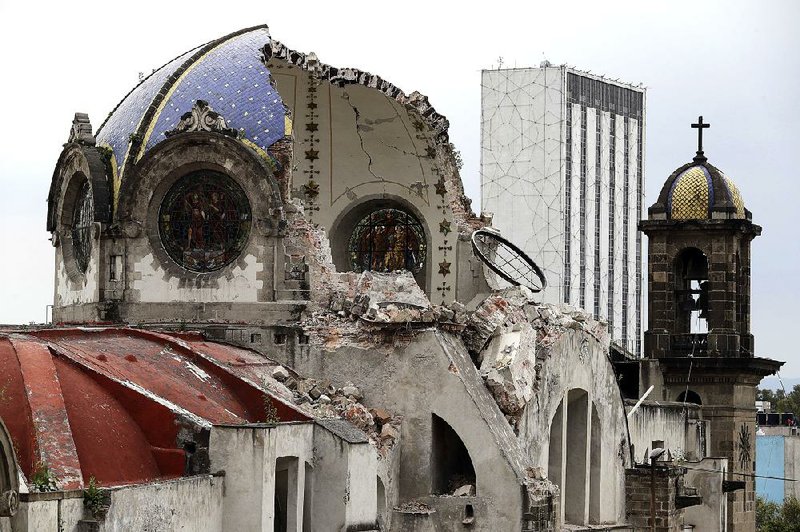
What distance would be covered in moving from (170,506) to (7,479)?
10.5 feet

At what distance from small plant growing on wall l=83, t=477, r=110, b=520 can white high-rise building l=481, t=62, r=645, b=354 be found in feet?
216

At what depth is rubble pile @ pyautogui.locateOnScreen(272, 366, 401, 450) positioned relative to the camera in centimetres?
2769

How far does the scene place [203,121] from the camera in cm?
3052

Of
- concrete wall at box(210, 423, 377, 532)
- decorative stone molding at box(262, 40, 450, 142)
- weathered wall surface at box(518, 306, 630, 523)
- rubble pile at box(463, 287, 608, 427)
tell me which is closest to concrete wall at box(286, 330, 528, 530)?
rubble pile at box(463, 287, 608, 427)

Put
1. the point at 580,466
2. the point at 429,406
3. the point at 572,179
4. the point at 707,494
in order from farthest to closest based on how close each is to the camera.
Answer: the point at 572,179, the point at 707,494, the point at 580,466, the point at 429,406

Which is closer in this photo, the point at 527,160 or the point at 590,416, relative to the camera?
the point at 590,416

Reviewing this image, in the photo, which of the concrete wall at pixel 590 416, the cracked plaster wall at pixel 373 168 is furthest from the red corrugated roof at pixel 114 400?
the cracked plaster wall at pixel 373 168

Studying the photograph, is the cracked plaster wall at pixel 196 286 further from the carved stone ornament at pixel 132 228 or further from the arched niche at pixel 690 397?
the arched niche at pixel 690 397

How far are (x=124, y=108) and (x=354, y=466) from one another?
10554mm

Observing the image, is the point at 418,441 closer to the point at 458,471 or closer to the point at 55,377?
the point at 458,471

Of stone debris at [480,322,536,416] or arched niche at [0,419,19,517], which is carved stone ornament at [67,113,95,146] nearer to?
stone debris at [480,322,536,416]

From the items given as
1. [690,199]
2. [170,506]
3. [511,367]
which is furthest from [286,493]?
[690,199]

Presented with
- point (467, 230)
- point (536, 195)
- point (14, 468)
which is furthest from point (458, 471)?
point (536, 195)

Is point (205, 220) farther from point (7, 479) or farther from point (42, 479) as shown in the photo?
point (7, 479)
